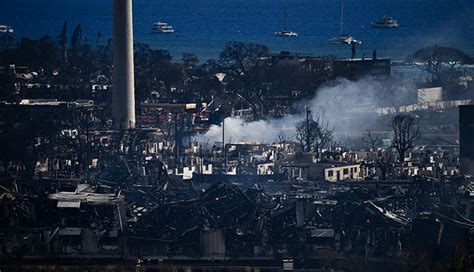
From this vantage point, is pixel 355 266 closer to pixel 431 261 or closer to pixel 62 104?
pixel 431 261

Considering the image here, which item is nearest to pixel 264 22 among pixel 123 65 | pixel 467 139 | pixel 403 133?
pixel 123 65

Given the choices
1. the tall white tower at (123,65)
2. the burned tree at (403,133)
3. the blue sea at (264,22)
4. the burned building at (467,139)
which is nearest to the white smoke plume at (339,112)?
the burned tree at (403,133)

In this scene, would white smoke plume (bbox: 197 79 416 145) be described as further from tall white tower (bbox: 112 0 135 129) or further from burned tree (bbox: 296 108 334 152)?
tall white tower (bbox: 112 0 135 129)

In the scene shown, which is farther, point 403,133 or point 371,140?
point 371,140

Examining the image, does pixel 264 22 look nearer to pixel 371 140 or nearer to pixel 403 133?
pixel 371 140

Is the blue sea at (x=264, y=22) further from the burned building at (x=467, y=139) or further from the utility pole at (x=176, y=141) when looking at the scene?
the burned building at (x=467, y=139)

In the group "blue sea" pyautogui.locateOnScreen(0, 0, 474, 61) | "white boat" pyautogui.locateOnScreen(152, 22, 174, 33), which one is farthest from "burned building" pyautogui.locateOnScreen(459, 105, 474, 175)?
"white boat" pyautogui.locateOnScreen(152, 22, 174, 33)

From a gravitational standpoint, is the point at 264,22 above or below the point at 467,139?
above
